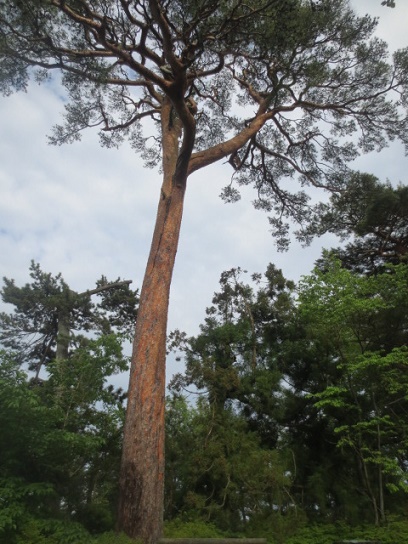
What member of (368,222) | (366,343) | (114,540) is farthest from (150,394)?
(368,222)

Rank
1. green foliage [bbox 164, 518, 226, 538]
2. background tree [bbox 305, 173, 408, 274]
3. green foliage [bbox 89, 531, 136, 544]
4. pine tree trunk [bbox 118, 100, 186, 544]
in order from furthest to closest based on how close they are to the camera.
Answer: background tree [bbox 305, 173, 408, 274] < green foliage [bbox 164, 518, 226, 538] < pine tree trunk [bbox 118, 100, 186, 544] < green foliage [bbox 89, 531, 136, 544]

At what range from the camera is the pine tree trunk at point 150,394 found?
15.2 ft

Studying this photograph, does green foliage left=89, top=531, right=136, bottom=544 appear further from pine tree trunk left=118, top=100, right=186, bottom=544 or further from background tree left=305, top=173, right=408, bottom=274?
background tree left=305, top=173, right=408, bottom=274

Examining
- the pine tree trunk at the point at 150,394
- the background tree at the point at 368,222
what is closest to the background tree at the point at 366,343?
the background tree at the point at 368,222

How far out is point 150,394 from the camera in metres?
5.32

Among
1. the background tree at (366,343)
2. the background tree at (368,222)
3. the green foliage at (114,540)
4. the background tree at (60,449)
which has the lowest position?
the green foliage at (114,540)

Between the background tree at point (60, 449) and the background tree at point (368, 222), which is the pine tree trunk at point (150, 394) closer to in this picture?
the background tree at point (60, 449)

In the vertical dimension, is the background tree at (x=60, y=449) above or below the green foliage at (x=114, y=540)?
above

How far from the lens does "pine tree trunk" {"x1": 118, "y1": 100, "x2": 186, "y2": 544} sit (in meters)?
4.64

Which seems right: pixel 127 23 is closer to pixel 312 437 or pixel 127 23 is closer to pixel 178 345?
pixel 178 345

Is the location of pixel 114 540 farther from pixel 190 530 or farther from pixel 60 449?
pixel 190 530

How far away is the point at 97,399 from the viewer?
645 centimetres

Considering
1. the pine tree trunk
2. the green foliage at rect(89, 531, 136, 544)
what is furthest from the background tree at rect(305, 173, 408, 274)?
the green foliage at rect(89, 531, 136, 544)

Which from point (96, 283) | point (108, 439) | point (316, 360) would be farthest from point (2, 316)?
point (316, 360)
